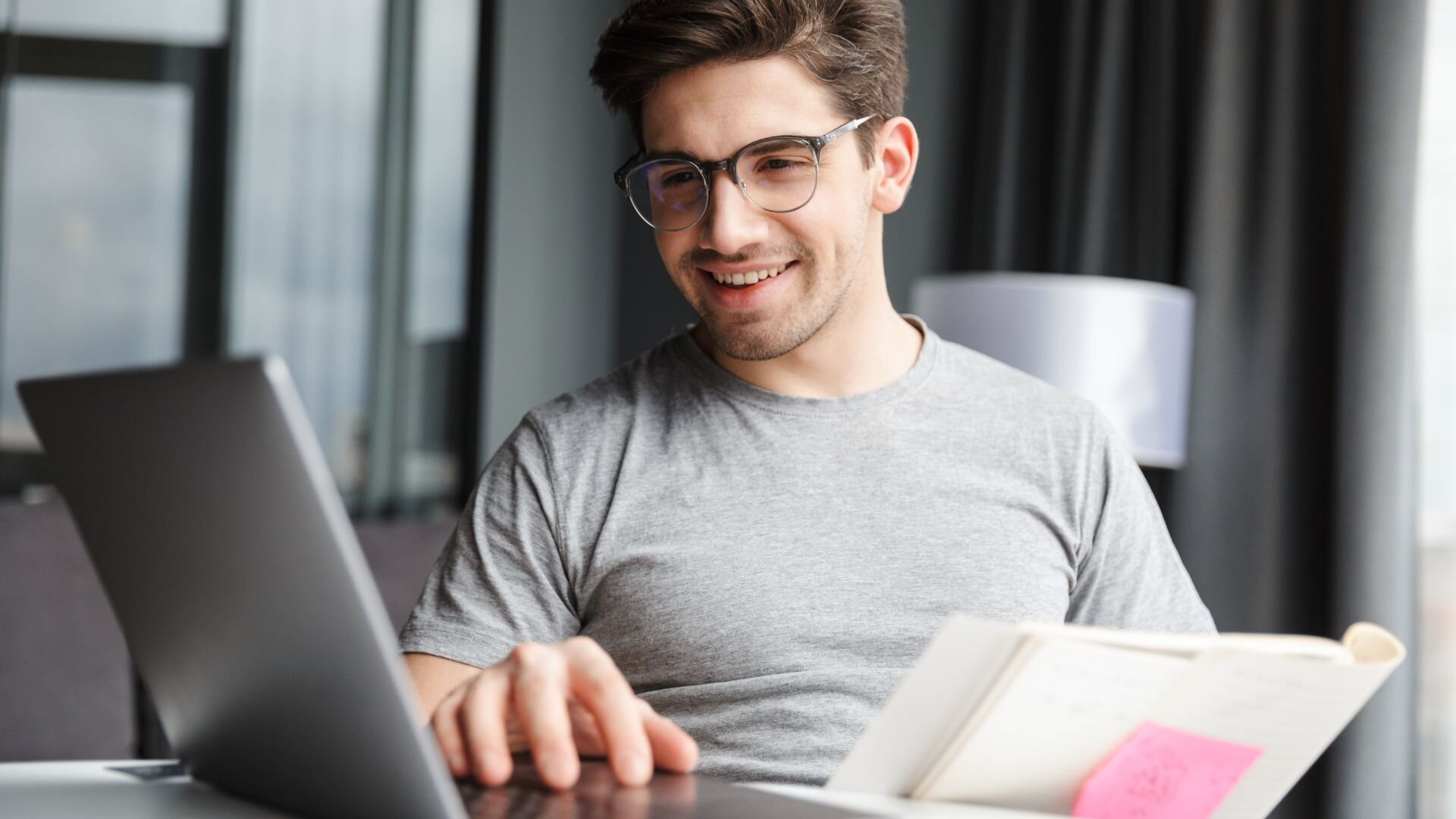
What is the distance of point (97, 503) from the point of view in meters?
0.78

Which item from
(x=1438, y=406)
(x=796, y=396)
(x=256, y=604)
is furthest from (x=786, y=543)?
(x=1438, y=406)

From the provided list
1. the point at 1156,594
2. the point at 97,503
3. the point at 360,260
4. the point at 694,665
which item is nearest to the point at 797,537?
the point at 694,665

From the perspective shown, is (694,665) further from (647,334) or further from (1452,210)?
(647,334)

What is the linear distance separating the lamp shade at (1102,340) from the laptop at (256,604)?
5.63 ft

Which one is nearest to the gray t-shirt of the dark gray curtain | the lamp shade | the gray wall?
the lamp shade

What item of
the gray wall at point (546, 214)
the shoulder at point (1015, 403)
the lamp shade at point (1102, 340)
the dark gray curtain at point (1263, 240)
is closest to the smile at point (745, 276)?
the shoulder at point (1015, 403)

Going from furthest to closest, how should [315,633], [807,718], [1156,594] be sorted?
[1156,594], [807,718], [315,633]

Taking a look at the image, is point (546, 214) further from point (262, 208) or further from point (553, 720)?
point (553, 720)

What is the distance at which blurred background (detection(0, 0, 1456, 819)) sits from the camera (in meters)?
2.37

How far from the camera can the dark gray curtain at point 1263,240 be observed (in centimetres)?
238

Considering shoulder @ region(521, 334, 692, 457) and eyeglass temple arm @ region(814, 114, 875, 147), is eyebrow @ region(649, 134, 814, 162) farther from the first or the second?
shoulder @ region(521, 334, 692, 457)

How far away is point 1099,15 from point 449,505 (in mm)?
1834

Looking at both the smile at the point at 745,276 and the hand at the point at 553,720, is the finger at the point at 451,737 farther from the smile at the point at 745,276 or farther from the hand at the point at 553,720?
the smile at the point at 745,276

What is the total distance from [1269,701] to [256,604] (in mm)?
554
